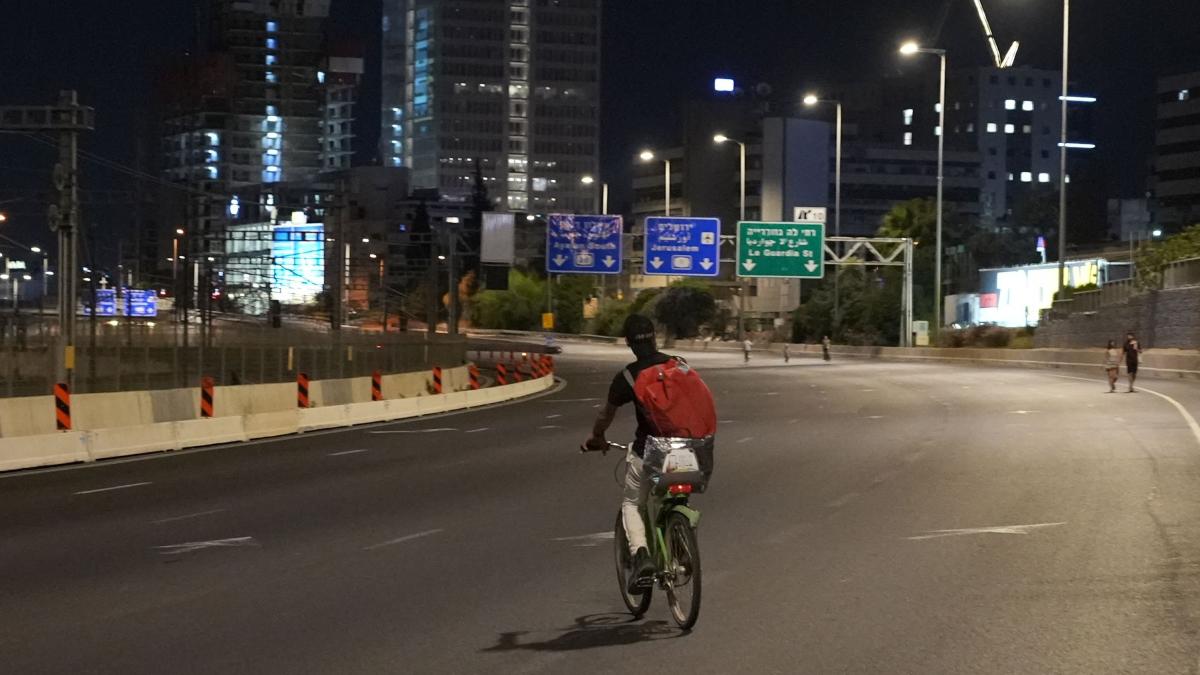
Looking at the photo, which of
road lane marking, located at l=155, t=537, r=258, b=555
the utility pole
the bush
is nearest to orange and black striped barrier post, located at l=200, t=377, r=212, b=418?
the utility pole

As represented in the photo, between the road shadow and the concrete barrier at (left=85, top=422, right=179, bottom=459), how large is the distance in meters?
16.6

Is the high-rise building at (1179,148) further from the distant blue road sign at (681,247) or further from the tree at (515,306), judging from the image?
the distant blue road sign at (681,247)

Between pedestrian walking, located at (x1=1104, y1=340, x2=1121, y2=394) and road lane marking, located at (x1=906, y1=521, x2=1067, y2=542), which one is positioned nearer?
road lane marking, located at (x1=906, y1=521, x2=1067, y2=542)

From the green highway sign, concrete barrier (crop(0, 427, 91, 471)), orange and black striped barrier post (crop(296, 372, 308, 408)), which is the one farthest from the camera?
the green highway sign

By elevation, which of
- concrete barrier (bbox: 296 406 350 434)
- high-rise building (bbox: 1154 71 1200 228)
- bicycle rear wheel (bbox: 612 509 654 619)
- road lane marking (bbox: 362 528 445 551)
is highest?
high-rise building (bbox: 1154 71 1200 228)

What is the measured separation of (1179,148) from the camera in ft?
493

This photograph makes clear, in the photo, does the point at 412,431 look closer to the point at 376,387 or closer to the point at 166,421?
the point at 166,421

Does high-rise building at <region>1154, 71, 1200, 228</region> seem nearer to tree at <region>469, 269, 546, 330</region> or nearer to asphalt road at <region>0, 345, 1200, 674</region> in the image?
tree at <region>469, 269, 546, 330</region>

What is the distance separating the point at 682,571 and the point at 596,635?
669mm

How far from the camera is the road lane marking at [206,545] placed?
13.3 meters

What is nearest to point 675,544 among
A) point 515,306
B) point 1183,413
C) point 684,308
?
point 1183,413

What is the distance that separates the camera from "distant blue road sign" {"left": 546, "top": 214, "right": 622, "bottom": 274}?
7000cm

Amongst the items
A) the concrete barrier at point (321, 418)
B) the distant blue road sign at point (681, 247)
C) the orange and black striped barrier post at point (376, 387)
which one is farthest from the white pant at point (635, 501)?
the distant blue road sign at point (681, 247)

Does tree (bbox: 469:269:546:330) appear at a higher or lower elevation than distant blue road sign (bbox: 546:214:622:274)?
lower
